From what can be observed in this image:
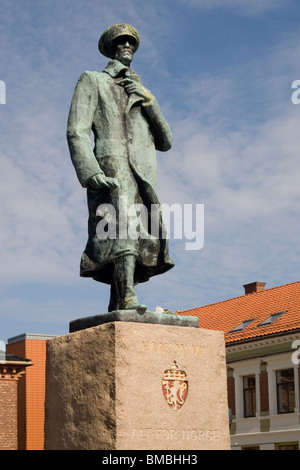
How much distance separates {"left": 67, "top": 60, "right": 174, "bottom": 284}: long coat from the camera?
691 cm

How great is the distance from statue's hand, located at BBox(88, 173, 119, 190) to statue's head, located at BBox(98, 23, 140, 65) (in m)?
1.14

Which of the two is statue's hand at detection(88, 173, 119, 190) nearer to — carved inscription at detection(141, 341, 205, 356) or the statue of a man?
the statue of a man

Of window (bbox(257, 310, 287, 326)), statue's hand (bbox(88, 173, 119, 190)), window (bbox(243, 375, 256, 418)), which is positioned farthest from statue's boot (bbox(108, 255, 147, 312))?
window (bbox(243, 375, 256, 418))

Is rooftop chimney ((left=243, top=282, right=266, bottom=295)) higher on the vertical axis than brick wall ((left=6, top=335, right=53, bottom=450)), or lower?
higher

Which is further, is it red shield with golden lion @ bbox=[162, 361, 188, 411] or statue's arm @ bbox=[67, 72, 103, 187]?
statue's arm @ bbox=[67, 72, 103, 187]

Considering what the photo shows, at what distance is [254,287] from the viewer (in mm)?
38594

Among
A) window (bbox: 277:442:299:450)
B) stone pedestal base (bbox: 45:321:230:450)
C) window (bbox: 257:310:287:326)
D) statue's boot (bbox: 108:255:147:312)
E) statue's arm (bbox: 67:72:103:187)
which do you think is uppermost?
window (bbox: 257:310:287:326)

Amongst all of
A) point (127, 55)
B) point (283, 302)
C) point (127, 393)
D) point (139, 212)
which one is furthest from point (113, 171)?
point (283, 302)

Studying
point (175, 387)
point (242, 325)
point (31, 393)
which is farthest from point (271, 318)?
point (175, 387)

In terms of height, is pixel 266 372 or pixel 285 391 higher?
pixel 266 372

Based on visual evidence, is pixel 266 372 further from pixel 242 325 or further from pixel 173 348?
pixel 173 348

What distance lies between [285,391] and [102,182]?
1005 inches

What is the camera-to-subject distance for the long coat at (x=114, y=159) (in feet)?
22.7
